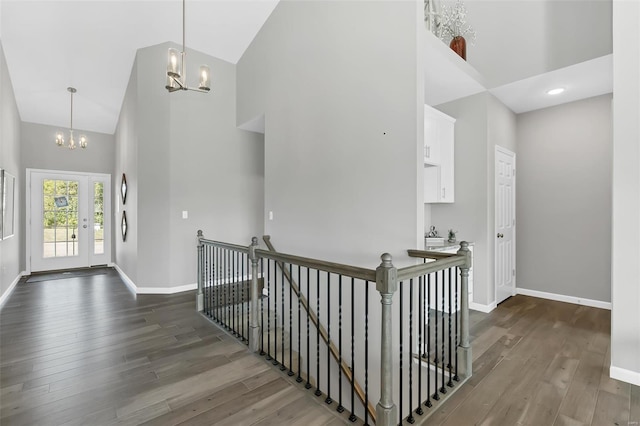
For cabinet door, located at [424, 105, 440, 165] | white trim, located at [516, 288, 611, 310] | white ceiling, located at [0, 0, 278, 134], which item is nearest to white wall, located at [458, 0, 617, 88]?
cabinet door, located at [424, 105, 440, 165]

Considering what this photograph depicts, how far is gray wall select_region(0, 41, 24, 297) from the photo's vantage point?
4.08 meters

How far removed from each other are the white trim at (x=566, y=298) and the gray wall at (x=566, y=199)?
4 cm

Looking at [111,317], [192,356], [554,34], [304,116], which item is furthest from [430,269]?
[111,317]

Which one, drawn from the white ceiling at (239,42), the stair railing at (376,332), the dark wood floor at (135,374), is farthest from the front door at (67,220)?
the stair railing at (376,332)

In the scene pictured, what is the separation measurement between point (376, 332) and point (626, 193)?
7.21 feet

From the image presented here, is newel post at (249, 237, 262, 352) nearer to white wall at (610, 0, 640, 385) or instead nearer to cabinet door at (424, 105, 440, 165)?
cabinet door at (424, 105, 440, 165)

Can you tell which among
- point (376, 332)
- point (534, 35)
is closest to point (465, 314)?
point (376, 332)

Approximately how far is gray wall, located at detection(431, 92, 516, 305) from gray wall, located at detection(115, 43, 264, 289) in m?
3.38

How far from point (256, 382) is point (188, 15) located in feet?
14.7

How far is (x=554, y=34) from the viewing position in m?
3.22

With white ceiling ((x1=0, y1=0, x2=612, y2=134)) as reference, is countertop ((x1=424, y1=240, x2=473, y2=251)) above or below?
Result: below

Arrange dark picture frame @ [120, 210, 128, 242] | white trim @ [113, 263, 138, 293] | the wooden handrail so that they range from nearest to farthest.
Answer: the wooden handrail, white trim @ [113, 263, 138, 293], dark picture frame @ [120, 210, 128, 242]

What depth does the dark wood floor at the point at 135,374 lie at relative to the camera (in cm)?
186

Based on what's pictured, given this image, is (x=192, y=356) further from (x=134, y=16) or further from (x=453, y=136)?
(x=134, y=16)
